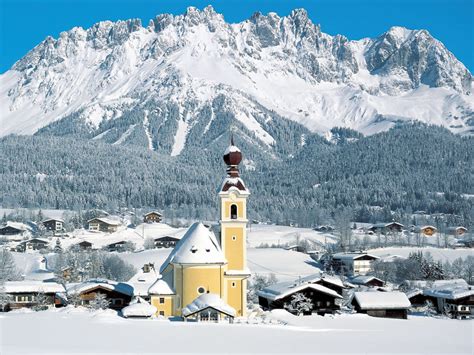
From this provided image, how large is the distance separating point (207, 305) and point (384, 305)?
16732 mm

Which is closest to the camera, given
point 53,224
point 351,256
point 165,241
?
point 351,256

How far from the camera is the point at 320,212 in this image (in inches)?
7653

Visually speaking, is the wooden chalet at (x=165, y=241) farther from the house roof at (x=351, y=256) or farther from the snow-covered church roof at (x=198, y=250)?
the snow-covered church roof at (x=198, y=250)

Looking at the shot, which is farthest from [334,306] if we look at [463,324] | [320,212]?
[320,212]

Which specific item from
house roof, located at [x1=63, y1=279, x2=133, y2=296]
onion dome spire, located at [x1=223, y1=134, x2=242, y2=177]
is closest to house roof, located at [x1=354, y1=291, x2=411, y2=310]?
onion dome spire, located at [x1=223, y1=134, x2=242, y2=177]

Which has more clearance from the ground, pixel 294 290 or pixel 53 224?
pixel 53 224

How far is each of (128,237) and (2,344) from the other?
110 metres

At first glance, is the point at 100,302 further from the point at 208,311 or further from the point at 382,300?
the point at 382,300

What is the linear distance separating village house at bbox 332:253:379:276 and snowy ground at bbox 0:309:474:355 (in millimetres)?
53556

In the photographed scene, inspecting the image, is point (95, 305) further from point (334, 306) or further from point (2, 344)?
point (2, 344)

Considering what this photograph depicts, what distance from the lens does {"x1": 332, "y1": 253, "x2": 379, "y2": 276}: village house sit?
10812 centimetres

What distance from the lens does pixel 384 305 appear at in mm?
61312

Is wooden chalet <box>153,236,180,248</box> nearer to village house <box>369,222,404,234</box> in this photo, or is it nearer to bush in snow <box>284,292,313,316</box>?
village house <box>369,222,404,234</box>

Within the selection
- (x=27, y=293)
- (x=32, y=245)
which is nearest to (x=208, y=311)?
(x=27, y=293)
